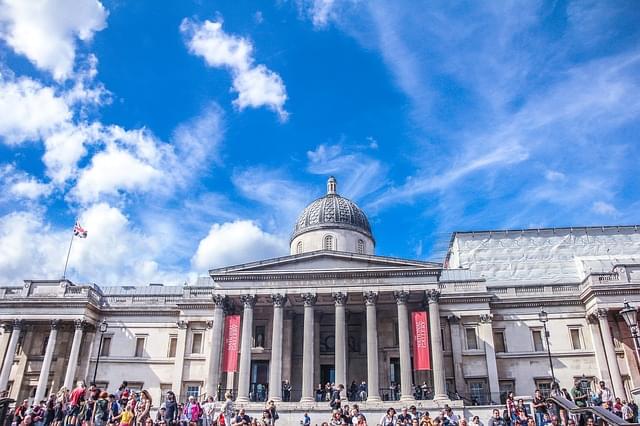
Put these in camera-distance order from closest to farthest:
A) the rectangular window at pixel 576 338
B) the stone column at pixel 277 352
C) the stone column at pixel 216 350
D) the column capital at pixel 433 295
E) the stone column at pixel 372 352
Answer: the stone column at pixel 372 352 → the stone column at pixel 277 352 → the stone column at pixel 216 350 → the column capital at pixel 433 295 → the rectangular window at pixel 576 338

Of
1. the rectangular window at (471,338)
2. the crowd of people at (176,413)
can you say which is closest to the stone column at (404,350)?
the rectangular window at (471,338)

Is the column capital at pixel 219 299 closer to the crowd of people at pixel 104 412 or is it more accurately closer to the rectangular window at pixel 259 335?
the rectangular window at pixel 259 335

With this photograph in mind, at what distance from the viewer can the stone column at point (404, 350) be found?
3197 cm

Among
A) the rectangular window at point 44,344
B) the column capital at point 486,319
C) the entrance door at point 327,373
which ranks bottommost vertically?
the entrance door at point 327,373

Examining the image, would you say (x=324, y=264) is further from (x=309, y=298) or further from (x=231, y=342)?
(x=231, y=342)

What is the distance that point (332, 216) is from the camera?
147 ft

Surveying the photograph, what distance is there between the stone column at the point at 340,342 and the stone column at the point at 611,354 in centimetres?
1783

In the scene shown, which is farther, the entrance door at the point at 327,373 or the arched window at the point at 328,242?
the arched window at the point at 328,242

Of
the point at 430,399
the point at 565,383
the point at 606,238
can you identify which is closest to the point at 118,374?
the point at 430,399

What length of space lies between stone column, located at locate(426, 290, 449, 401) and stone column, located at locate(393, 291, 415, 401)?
1.52m

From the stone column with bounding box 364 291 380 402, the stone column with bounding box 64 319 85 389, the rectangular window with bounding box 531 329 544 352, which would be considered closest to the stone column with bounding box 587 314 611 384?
the rectangular window with bounding box 531 329 544 352

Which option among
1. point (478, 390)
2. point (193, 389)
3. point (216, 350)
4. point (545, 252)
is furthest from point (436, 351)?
point (545, 252)

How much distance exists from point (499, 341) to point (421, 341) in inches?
361

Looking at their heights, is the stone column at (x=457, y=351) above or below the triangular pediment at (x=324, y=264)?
below
